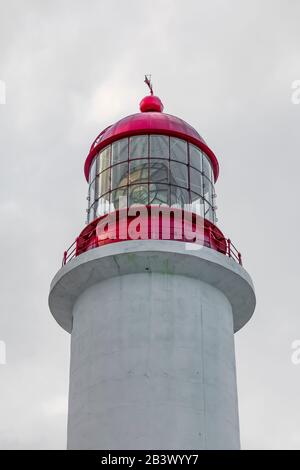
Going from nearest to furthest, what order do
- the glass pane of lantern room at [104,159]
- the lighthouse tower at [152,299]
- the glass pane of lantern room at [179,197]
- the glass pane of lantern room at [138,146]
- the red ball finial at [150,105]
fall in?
the lighthouse tower at [152,299] → the glass pane of lantern room at [179,197] → the glass pane of lantern room at [138,146] → the glass pane of lantern room at [104,159] → the red ball finial at [150,105]

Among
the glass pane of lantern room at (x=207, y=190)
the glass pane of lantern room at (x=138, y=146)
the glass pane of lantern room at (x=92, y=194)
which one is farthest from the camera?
the glass pane of lantern room at (x=92, y=194)

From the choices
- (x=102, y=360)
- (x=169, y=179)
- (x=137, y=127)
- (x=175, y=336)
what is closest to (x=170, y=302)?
(x=175, y=336)

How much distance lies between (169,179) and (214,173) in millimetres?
1886

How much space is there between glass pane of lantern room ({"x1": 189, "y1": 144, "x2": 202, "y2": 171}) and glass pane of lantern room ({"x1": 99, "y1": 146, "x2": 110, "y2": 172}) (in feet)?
6.39

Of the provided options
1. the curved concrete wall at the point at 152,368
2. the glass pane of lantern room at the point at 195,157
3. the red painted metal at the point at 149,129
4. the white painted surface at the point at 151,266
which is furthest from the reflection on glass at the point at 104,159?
the curved concrete wall at the point at 152,368

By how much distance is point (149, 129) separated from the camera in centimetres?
1733

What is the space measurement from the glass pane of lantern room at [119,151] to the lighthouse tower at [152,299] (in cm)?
2

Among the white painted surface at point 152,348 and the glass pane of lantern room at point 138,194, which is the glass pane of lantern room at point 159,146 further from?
the white painted surface at point 152,348

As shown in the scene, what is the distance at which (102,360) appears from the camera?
15227mm

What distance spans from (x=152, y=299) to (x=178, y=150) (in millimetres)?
3918

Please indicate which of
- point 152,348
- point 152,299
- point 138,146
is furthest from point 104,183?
point 152,348

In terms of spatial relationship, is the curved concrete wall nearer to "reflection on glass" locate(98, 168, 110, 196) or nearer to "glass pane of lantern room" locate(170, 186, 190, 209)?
"glass pane of lantern room" locate(170, 186, 190, 209)

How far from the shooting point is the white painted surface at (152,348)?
14.5 m
